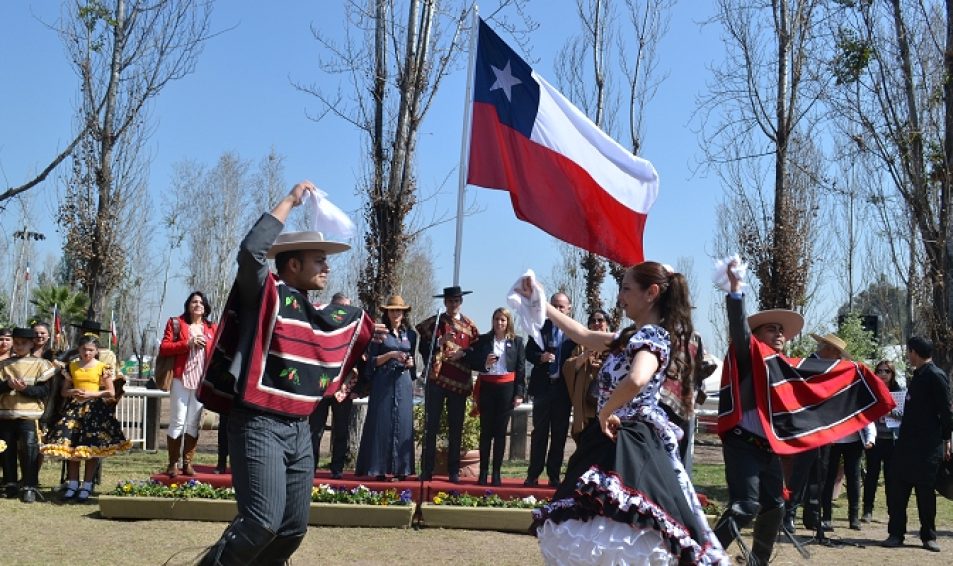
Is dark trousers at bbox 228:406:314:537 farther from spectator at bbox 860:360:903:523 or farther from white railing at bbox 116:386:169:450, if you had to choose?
white railing at bbox 116:386:169:450

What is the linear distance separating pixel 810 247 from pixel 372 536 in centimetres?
1198

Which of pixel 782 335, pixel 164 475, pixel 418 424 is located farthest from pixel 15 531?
pixel 782 335

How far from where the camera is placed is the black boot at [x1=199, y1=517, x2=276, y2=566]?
4.74 m

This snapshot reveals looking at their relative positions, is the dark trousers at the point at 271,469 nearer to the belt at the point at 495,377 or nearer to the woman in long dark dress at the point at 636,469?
the woman in long dark dress at the point at 636,469

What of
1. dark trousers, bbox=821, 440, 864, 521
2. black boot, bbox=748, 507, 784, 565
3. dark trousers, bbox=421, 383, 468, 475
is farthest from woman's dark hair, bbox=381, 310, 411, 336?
black boot, bbox=748, 507, 784, 565

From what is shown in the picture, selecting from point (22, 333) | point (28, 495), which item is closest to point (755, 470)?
point (28, 495)

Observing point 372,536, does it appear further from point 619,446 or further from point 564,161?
point 619,446

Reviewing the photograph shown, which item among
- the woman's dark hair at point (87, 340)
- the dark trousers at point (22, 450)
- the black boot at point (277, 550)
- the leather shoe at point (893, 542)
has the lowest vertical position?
the leather shoe at point (893, 542)

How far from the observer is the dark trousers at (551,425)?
38.4ft

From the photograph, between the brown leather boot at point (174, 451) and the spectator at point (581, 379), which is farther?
the brown leather boot at point (174, 451)

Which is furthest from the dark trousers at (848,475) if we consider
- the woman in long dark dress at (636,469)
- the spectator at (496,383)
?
the woman in long dark dress at (636,469)

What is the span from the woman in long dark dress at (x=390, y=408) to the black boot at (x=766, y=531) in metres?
5.05

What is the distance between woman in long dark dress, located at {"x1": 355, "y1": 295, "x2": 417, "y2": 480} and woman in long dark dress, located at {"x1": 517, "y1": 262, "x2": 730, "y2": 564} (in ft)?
21.4

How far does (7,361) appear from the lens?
37.2 feet
